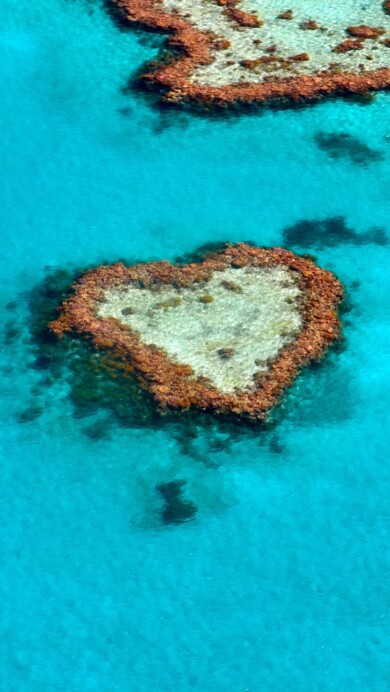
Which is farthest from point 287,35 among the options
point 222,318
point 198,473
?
point 198,473

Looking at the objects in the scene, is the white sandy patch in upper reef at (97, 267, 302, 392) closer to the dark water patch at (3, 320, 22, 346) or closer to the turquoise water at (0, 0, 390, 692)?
the turquoise water at (0, 0, 390, 692)

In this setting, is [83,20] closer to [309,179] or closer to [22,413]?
[309,179]

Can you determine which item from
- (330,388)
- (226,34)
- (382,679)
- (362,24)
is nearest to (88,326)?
(330,388)

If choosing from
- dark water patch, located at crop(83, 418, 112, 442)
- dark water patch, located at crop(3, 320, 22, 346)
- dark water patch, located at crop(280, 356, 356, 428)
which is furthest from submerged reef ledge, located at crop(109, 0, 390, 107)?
dark water patch, located at crop(83, 418, 112, 442)

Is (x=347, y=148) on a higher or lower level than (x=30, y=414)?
higher

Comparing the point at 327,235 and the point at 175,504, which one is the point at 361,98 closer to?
the point at 327,235

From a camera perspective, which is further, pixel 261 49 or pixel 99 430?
pixel 261 49
